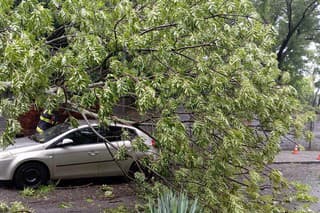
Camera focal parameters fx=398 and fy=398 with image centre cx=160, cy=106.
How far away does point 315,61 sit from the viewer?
82.0ft

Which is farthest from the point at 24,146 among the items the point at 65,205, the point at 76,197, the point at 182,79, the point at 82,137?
the point at 182,79

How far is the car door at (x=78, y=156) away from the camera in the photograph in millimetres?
8305

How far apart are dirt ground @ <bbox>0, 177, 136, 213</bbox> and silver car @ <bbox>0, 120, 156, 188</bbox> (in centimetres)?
27

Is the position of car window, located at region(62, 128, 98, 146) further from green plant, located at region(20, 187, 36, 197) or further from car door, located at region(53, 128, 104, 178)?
green plant, located at region(20, 187, 36, 197)

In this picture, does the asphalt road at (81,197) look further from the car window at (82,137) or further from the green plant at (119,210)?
the car window at (82,137)

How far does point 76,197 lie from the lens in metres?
7.91

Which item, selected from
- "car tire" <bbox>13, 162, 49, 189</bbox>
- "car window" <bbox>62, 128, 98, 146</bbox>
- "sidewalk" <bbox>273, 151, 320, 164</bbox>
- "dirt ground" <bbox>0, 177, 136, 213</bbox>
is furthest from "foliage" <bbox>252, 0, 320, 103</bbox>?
"car tire" <bbox>13, 162, 49, 189</bbox>

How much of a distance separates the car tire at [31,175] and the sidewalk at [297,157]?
7858 millimetres

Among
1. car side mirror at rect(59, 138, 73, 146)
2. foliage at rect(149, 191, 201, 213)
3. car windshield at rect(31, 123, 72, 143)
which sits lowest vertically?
foliage at rect(149, 191, 201, 213)

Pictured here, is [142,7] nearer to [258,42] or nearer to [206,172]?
[258,42]

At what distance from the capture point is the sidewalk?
1368 cm

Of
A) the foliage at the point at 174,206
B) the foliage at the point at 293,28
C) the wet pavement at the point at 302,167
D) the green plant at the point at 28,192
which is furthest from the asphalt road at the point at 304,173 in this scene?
the green plant at the point at 28,192

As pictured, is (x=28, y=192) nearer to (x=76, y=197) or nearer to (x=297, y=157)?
(x=76, y=197)

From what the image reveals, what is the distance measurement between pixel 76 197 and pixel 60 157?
3.02 feet
